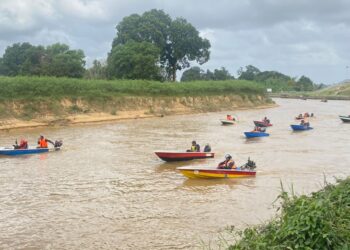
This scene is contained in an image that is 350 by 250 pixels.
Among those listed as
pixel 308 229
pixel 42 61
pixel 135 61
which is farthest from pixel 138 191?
pixel 42 61

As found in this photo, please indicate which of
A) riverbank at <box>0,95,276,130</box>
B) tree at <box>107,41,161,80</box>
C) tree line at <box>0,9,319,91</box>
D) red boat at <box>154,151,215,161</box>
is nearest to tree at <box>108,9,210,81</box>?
tree line at <box>0,9,319,91</box>

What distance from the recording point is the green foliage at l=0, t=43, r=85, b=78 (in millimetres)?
66750

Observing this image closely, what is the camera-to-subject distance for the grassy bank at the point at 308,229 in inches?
288

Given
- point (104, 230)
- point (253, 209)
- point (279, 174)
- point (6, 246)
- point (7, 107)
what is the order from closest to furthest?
point (6, 246)
point (104, 230)
point (253, 209)
point (279, 174)
point (7, 107)

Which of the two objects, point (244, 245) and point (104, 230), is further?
point (104, 230)

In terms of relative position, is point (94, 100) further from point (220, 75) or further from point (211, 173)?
point (220, 75)

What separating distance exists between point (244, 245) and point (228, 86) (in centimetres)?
7038

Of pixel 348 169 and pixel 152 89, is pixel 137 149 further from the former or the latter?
pixel 152 89

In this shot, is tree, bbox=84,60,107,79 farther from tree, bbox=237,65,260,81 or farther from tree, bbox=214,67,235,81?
tree, bbox=237,65,260,81

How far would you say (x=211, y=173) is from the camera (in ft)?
67.9

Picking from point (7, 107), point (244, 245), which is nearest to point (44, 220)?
point (244, 245)

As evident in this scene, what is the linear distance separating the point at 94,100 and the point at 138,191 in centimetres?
3628

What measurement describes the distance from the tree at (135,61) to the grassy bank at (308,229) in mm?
62443

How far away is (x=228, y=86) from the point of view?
77.6 m
